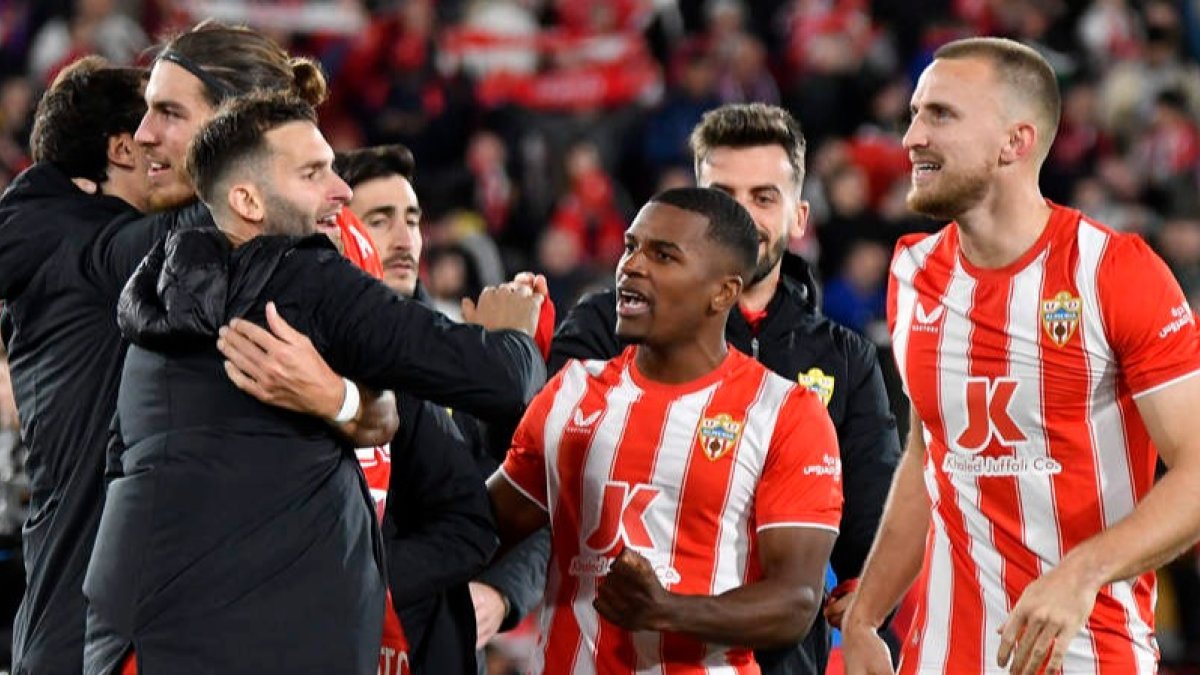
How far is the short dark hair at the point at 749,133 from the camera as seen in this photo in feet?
17.7

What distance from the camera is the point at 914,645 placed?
14.6 ft

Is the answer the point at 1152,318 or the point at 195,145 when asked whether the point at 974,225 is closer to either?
the point at 1152,318

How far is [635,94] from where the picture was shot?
14.4m

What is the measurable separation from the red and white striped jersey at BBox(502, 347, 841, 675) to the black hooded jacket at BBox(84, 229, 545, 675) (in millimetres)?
524

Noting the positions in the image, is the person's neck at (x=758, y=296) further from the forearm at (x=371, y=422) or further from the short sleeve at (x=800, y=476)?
the forearm at (x=371, y=422)

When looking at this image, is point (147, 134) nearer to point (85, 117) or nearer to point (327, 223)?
point (85, 117)

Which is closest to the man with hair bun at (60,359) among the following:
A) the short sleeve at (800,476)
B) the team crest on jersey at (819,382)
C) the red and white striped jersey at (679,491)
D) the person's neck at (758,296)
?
the red and white striped jersey at (679,491)

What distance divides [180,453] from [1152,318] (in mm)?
1988

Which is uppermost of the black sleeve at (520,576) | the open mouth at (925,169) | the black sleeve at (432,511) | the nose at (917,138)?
the nose at (917,138)

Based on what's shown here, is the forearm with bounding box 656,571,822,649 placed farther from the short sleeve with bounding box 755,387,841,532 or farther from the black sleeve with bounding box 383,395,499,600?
the black sleeve with bounding box 383,395,499,600

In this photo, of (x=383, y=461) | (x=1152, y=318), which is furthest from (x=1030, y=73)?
(x=383, y=461)

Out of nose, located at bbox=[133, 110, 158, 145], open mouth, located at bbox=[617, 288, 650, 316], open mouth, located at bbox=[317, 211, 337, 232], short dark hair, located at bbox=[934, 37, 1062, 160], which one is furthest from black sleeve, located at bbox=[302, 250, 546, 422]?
short dark hair, located at bbox=[934, 37, 1062, 160]

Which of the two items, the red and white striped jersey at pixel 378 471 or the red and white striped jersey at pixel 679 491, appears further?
the red and white striped jersey at pixel 378 471

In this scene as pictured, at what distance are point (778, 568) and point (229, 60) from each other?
1.78 m
